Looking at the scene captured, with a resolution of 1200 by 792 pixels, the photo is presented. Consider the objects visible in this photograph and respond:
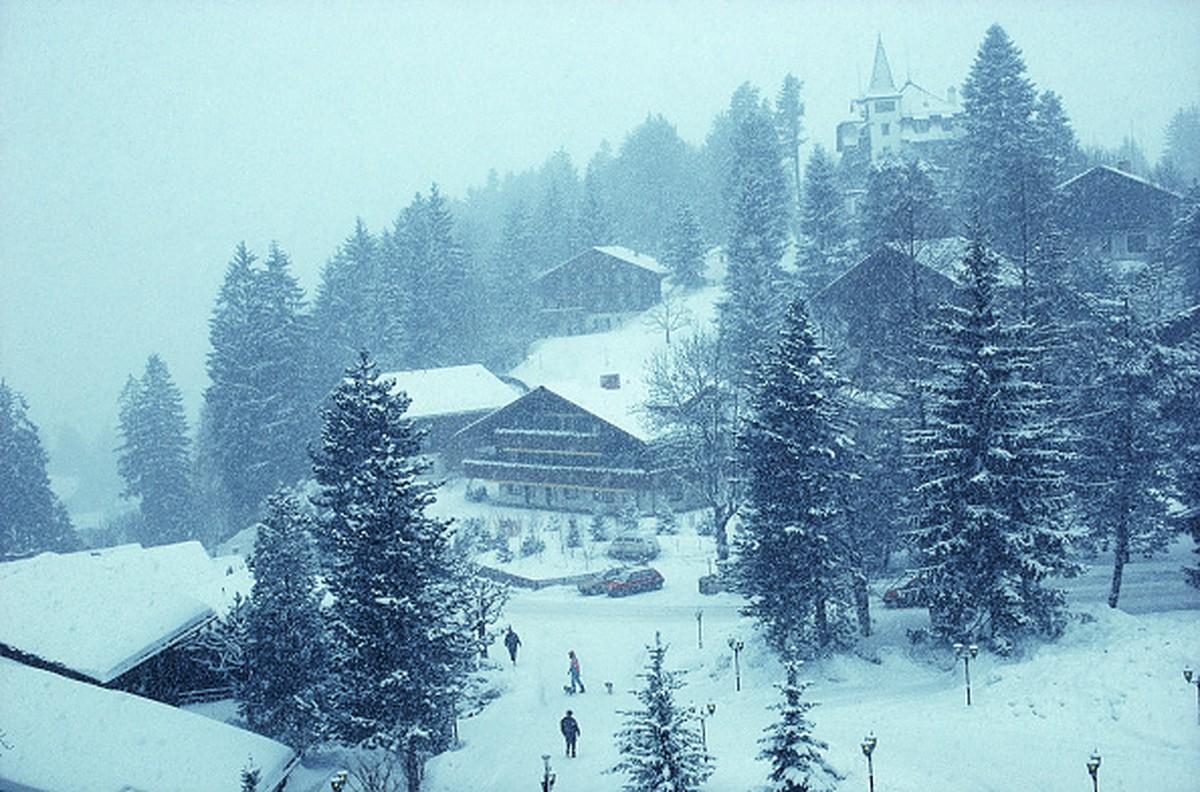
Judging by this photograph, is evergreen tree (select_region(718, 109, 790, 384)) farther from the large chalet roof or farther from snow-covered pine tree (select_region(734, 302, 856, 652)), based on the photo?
snow-covered pine tree (select_region(734, 302, 856, 652))

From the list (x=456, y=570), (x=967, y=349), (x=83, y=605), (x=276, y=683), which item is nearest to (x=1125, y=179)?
(x=967, y=349)

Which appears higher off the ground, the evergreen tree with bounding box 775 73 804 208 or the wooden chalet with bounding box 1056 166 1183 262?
the evergreen tree with bounding box 775 73 804 208

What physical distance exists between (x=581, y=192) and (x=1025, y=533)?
10495cm

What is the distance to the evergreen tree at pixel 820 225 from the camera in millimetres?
59344

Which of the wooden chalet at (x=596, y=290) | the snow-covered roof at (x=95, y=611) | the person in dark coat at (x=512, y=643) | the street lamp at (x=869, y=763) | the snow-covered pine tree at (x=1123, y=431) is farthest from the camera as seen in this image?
the wooden chalet at (x=596, y=290)

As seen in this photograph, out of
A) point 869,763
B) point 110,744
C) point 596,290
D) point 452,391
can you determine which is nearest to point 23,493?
point 452,391

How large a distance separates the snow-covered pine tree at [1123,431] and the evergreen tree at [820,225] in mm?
32953

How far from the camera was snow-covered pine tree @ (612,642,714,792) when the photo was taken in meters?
14.4

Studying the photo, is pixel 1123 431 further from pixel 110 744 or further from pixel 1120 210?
pixel 1120 210

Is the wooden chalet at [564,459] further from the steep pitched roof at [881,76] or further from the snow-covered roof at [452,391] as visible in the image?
the steep pitched roof at [881,76]

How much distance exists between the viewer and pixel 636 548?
134ft

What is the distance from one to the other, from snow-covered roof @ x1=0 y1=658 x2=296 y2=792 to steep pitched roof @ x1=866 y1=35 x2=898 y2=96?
282 feet

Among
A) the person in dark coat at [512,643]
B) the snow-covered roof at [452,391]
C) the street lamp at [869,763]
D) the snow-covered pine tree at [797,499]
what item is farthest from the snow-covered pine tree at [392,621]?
the snow-covered roof at [452,391]

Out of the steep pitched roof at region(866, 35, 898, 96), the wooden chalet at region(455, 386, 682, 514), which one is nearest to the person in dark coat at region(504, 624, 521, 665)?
the wooden chalet at region(455, 386, 682, 514)
